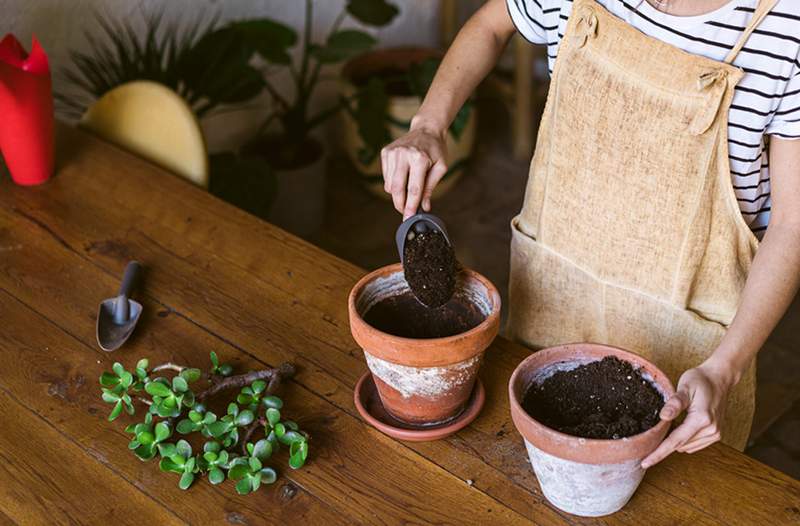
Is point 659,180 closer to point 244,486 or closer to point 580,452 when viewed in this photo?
point 580,452

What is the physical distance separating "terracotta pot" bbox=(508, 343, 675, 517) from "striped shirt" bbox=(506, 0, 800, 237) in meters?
0.37

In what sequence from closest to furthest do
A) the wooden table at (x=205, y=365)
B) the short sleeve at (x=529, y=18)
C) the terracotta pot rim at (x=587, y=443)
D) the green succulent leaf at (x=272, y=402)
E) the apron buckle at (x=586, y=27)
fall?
1. the terracotta pot rim at (x=587, y=443)
2. the wooden table at (x=205, y=365)
3. the green succulent leaf at (x=272, y=402)
4. the apron buckle at (x=586, y=27)
5. the short sleeve at (x=529, y=18)

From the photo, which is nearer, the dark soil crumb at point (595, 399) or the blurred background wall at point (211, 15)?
the dark soil crumb at point (595, 399)

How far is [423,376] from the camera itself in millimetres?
1207

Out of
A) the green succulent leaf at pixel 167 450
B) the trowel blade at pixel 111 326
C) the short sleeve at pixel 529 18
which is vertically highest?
the short sleeve at pixel 529 18

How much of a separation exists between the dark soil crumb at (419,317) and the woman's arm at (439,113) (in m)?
0.16

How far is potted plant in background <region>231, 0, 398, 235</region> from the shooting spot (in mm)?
3043

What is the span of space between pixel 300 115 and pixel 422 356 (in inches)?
89.5

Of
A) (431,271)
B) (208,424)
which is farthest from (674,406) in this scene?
(208,424)

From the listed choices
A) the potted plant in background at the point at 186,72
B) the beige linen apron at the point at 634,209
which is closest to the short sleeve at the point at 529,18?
the beige linen apron at the point at 634,209

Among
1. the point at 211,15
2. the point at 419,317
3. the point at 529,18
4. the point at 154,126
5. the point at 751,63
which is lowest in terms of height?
the point at 211,15

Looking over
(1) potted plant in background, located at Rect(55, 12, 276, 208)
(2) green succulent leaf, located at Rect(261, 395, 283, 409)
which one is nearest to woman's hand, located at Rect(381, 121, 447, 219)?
(2) green succulent leaf, located at Rect(261, 395, 283, 409)

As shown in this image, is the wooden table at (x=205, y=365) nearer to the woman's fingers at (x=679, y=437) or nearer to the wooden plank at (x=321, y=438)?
the wooden plank at (x=321, y=438)

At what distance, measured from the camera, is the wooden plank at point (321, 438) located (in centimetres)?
117
